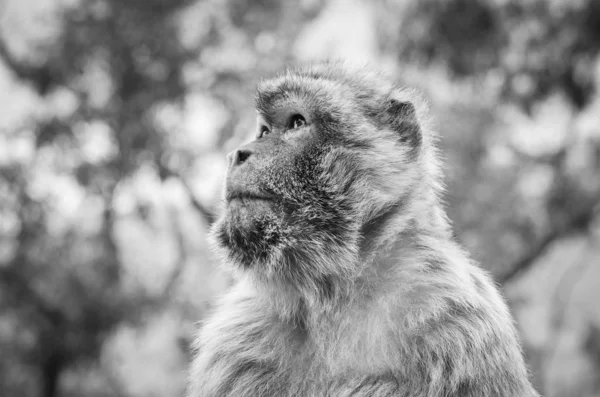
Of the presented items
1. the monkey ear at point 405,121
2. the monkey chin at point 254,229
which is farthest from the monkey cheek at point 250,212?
the monkey ear at point 405,121

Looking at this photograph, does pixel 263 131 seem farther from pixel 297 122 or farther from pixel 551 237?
pixel 551 237

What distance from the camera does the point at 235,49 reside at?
28.4 feet

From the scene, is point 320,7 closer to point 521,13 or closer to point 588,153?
point 521,13

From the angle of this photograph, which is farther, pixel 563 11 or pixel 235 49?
pixel 235 49

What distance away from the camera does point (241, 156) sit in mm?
2820

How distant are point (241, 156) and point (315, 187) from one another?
13.4 inches

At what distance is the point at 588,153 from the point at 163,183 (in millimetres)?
5421

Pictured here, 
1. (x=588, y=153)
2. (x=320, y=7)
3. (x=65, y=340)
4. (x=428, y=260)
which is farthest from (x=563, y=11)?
(x=65, y=340)

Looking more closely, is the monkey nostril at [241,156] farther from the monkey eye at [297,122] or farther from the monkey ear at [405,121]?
the monkey ear at [405,121]

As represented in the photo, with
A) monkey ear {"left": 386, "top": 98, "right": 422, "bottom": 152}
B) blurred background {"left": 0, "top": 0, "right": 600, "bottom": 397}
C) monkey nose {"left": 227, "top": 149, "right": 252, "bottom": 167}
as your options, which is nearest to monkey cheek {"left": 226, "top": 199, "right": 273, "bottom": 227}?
monkey nose {"left": 227, "top": 149, "right": 252, "bottom": 167}

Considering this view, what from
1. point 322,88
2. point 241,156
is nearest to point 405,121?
point 322,88

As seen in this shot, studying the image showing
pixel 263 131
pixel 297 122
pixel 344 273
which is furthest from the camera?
pixel 263 131

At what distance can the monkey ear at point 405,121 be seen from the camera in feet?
9.96

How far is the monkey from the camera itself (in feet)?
8.14
